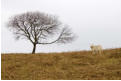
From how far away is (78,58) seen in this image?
867 inches

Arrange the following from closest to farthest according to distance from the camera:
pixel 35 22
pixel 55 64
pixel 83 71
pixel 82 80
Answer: pixel 82 80
pixel 83 71
pixel 55 64
pixel 35 22

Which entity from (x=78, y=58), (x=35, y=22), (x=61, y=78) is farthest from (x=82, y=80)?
(x=35, y=22)

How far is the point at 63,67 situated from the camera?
19.0m

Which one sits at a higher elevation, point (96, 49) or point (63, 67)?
point (96, 49)

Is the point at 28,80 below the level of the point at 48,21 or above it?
below

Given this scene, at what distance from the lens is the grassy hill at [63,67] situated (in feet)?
54.4

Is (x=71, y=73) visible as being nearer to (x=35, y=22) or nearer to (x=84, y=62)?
(x=84, y=62)

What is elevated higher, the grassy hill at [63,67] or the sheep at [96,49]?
the sheep at [96,49]

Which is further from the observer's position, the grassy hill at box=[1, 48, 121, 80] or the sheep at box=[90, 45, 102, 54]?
the sheep at box=[90, 45, 102, 54]

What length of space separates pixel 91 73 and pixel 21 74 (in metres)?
4.54

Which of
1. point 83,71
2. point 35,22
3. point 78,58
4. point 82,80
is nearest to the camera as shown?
point 82,80

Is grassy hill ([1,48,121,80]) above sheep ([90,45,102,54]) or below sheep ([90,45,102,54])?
below

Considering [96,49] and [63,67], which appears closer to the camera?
[63,67]

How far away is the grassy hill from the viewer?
1659 cm
